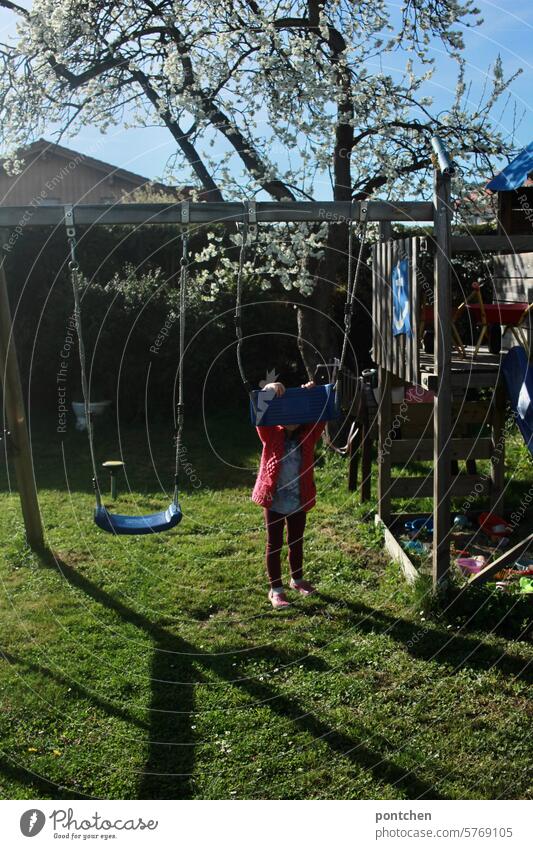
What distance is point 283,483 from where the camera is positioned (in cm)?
613

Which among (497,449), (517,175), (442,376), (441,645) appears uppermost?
(517,175)

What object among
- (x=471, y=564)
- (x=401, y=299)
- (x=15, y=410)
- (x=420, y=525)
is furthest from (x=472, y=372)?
(x=15, y=410)

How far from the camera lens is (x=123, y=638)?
5777 millimetres

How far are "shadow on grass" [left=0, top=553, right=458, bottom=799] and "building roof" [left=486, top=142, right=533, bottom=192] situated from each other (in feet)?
14.3

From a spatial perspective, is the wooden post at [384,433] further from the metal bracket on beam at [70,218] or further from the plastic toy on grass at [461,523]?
the metal bracket on beam at [70,218]

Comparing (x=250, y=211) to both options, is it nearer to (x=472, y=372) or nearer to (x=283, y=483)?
(x=283, y=483)

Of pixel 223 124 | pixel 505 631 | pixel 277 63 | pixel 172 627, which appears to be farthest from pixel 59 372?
pixel 505 631

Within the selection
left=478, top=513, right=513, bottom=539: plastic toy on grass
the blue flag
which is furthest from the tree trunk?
the blue flag

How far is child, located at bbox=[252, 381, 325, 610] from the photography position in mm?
6121

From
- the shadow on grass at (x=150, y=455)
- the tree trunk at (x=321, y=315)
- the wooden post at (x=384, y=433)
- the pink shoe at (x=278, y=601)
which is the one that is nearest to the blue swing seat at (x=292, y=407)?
the pink shoe at (x=278, y=601)

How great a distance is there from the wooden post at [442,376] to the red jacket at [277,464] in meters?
0.87

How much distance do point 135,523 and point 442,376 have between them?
2430 millimetres

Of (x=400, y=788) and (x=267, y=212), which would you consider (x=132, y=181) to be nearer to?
(x=267, y=212)

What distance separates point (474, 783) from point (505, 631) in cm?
171
